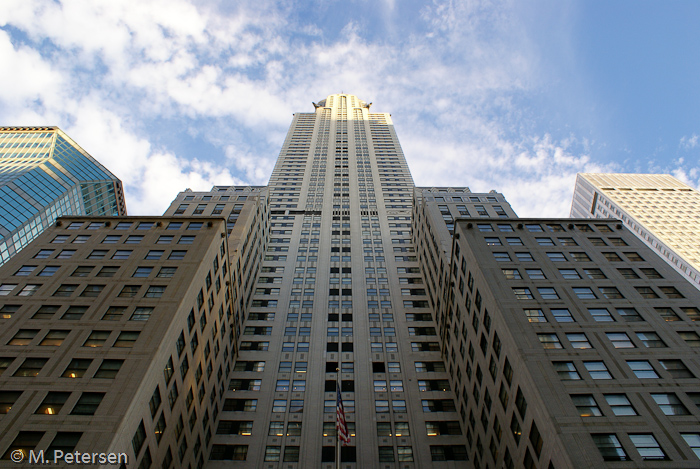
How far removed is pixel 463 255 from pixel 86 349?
130 ft

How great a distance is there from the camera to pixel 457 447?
4728cm

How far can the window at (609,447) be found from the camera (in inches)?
1041

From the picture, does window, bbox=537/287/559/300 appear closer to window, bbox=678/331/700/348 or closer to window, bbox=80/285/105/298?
window, bbox=678/331/700/348

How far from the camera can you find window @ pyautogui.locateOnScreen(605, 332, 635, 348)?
115 ft

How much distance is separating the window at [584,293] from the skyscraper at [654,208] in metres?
97.2

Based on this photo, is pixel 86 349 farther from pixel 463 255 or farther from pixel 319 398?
pixel 463 255

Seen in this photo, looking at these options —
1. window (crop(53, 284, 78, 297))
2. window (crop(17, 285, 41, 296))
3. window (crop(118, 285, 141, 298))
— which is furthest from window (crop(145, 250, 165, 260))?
window (crop(17, 285, 41, 296))

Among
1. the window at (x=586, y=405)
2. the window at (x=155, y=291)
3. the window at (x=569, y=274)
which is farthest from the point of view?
the window at (x=569, y=274)

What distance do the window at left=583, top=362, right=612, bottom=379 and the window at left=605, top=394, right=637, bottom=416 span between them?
1823 mm

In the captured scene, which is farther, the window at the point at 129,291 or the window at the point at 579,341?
the window at the point at 129,291

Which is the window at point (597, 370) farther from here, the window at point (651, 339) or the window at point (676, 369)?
the window at point (651, 339)

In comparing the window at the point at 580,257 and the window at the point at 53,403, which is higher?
the window at the point at 580,257

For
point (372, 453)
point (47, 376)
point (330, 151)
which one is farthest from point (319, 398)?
point (330, 151)

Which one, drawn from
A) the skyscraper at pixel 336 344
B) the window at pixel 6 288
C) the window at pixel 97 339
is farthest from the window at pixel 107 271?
the skyscraper at pixel 336 344
